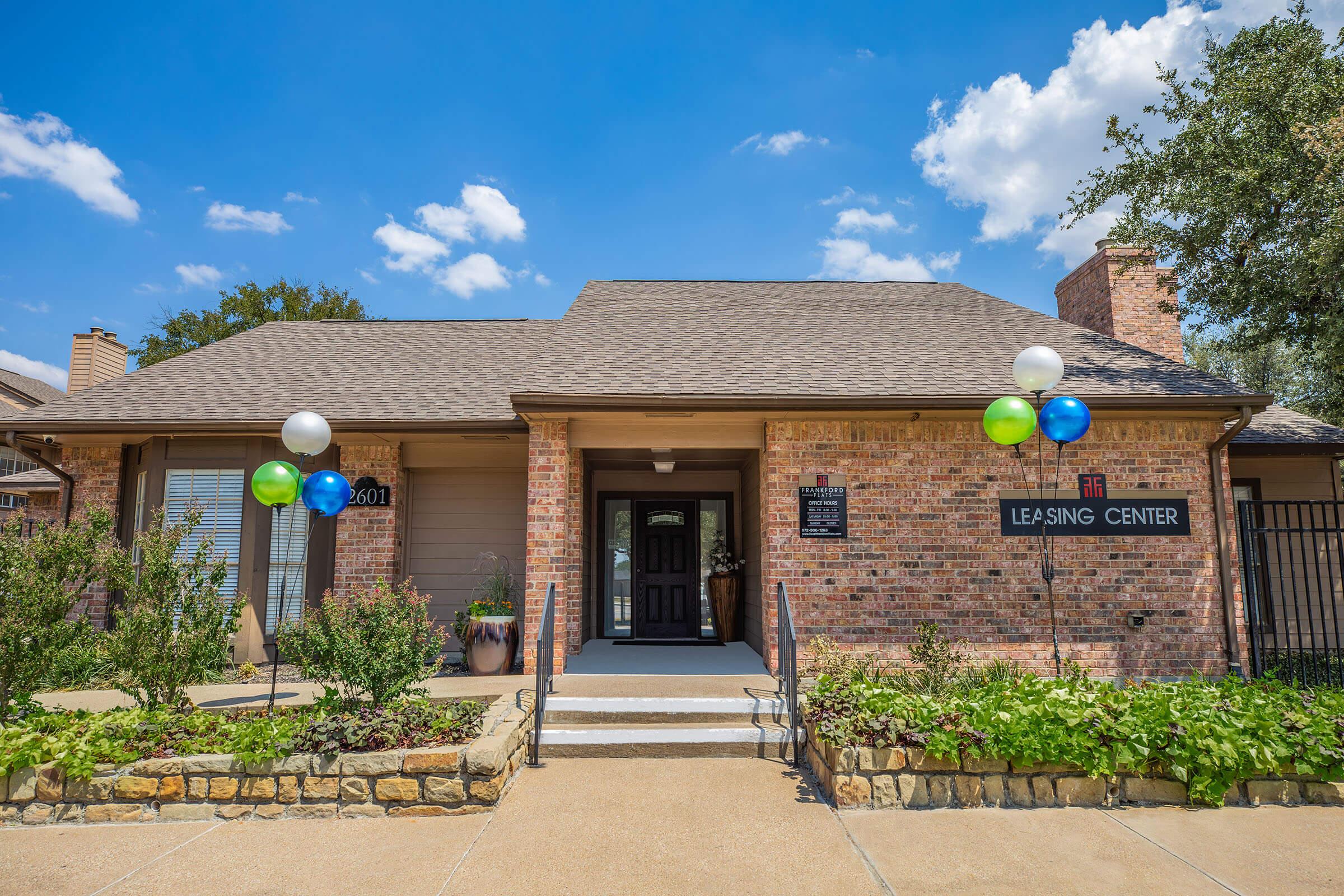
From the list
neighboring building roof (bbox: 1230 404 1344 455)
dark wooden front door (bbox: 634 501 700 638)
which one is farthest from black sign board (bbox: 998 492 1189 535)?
dark wooden front door (bbox: 634 501 700 638)

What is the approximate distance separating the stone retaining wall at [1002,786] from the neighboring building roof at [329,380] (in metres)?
5.10

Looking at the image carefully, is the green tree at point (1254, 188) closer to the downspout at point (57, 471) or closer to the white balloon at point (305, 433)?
the white balloon at point (305, 433)

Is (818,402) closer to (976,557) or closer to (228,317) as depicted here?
(976,557)

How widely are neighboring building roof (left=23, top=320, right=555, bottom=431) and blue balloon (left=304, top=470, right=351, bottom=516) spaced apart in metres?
1.46

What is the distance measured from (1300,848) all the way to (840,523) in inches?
149

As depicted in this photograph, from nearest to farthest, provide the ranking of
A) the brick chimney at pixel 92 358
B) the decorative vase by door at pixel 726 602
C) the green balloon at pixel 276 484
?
1. the green balloon at pixel 276 484
2. the decorative vase by door at pixel 726 602
3. the brick chimney at pixel 92 358

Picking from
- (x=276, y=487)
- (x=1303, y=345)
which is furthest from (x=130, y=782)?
(x=1303, y=345)

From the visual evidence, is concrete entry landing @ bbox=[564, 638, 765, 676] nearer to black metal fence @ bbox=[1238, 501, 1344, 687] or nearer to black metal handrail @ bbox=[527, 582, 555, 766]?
black metal handrail @ bbox=[527, 582, 555, 766]

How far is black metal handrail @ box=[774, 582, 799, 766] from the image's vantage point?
16.7 feet

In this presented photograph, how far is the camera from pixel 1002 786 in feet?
13.8

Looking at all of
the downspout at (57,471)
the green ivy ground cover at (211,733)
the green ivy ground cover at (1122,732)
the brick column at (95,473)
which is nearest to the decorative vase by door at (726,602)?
the green ivy ground cover at (1122,732)

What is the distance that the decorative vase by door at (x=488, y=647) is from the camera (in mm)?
6879

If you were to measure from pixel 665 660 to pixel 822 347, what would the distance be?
3.94m

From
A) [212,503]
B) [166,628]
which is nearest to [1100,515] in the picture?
[166,628]
